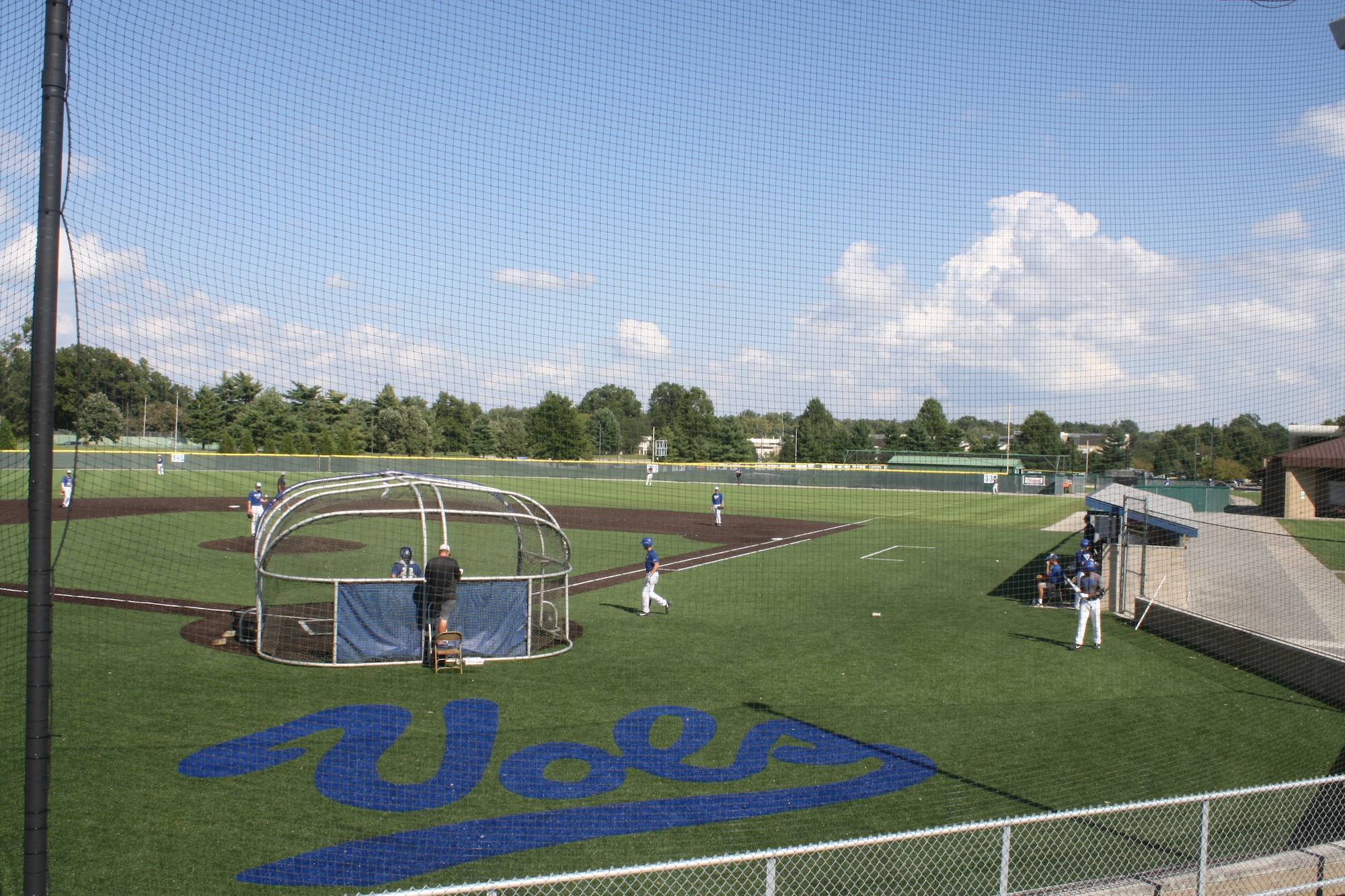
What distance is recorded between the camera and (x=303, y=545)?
22.0m

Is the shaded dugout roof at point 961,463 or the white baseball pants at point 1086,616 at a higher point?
the shaded dugout roof at point 961,463

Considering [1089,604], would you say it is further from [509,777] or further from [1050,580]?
[509,777]

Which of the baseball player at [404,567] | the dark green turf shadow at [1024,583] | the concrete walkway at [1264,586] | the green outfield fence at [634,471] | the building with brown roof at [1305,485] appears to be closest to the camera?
the baseball player at [404,567]

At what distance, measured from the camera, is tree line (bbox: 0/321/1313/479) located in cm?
821

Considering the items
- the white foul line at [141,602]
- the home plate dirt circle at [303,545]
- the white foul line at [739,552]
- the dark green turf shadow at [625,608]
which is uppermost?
the home plate dirt circle at [303,545]

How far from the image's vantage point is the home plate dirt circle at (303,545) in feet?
71.6

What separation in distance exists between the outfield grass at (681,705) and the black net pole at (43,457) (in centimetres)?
186

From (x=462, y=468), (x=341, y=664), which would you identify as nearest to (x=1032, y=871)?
(x=341, y=664)

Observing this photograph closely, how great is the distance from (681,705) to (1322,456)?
16214 millimetres

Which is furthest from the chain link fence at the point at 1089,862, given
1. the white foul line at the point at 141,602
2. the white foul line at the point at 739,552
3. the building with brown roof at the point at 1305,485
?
the building with brown roof at the point at 1305,485

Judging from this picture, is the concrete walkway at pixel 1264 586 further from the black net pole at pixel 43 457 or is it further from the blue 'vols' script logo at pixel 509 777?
the black net pole at pixel 43 457

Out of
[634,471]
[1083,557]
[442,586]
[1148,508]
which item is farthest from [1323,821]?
[634,471]

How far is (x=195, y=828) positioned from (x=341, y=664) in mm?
5104

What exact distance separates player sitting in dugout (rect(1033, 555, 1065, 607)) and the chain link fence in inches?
442
